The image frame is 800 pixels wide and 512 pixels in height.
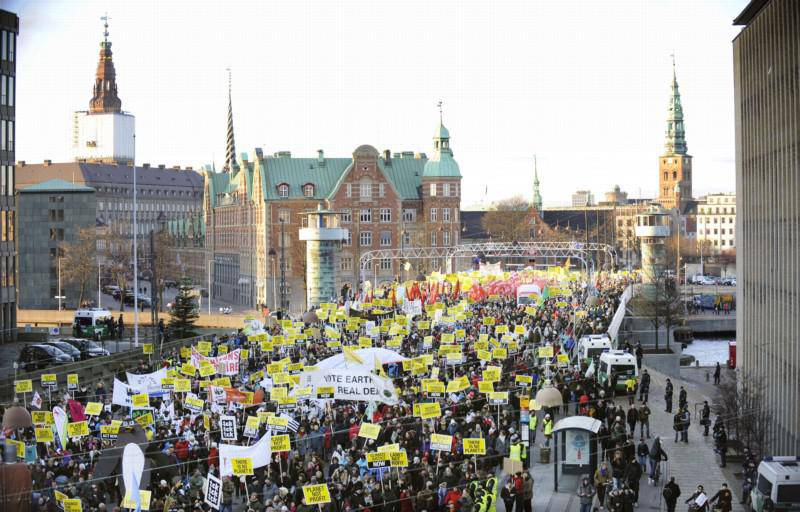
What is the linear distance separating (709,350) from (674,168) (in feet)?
364

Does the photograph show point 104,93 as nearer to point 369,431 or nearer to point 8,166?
point 8,166

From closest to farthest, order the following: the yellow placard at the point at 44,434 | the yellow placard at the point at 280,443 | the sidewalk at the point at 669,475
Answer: the yellow placard at the point at 280,443, the sidewalk at the point at 669,475, the yellow placard at the point at 44,434

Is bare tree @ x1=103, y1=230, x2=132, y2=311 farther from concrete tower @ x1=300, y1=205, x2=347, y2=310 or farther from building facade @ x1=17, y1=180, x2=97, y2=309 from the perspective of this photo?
concrete tower @ x1=300, y1=205, x2=347, y2=310

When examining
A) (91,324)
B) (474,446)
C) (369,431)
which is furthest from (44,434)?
(91,324)

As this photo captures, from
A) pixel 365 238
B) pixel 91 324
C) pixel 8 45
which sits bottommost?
pixel 91 324

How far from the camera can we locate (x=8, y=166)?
61.9 meters

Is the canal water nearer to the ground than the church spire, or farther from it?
nearer to the ground

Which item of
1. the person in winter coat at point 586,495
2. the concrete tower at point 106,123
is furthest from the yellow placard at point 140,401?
the concrete tower at point 106,123

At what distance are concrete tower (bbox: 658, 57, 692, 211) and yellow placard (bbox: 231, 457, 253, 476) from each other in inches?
6375

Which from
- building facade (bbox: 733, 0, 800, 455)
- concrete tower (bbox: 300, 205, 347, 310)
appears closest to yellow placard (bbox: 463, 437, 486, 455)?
building facade (bbox: 733, 0, 800, 455)

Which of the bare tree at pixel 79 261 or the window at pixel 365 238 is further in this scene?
the window at pixel 365 238

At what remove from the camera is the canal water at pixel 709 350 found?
72.2 m

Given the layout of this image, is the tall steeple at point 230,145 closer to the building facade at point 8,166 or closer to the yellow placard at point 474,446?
the building facade at point 8,166

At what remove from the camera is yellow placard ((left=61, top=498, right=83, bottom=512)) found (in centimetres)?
2039
